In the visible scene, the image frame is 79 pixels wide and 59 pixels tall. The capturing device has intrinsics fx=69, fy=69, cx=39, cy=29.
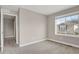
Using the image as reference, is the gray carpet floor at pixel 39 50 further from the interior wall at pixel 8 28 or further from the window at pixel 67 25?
the interior wall at pixel 8 28

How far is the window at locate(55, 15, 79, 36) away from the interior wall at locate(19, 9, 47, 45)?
1160 mm

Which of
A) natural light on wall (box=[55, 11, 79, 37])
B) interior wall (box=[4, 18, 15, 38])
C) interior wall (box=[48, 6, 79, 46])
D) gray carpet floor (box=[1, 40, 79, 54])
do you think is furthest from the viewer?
interior wall (box=[4, 18, 15, 38])

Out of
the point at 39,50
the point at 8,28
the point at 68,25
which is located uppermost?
the point at 68,25

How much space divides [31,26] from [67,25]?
7.76ft

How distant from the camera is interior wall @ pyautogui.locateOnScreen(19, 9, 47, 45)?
3.83m

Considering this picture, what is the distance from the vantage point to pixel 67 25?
4.52 m

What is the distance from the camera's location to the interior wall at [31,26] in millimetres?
3833

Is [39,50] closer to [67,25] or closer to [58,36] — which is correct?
[58,36]

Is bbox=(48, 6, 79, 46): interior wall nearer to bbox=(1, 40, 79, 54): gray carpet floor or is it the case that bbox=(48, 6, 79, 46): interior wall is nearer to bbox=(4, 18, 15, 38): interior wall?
bbox=(1, 40, 79, 54): gray carpet floor

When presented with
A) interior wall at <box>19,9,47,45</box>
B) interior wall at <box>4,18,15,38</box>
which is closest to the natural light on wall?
interior wall at <box>19,9,47,45</box>

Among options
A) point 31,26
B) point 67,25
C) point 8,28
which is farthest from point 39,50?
point 8,28

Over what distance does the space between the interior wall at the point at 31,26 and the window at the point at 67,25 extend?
1.16 m
